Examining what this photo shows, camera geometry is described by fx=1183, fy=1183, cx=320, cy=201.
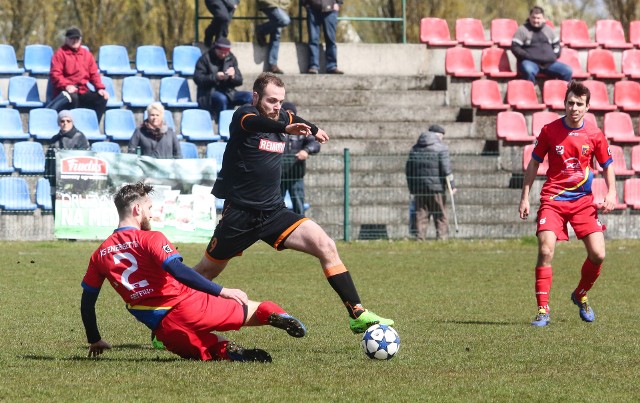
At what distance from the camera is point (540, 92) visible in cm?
2345

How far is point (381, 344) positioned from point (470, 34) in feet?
57.8

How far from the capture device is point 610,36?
25172 mm

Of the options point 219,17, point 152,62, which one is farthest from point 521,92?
point 152,62

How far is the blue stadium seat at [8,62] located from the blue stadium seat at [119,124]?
2197 millimetres

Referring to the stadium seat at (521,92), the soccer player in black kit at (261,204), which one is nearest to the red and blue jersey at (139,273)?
the soccer player in black kit at (261,204)

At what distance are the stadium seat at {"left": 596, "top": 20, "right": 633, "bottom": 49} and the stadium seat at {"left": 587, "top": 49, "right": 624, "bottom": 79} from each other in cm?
48

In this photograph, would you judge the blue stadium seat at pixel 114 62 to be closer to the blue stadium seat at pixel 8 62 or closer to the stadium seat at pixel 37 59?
the stadium seat at pixel 37 59

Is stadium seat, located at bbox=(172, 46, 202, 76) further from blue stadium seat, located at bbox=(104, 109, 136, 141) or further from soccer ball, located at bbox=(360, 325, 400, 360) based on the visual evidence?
soccer ball, located at bbox=(360, 325, 400, 360)

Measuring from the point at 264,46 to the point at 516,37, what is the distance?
486 cm

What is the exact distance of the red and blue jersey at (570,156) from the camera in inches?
394

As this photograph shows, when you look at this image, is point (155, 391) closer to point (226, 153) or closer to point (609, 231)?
point (226, 153)

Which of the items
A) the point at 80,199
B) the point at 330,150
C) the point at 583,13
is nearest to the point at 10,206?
the point at 80,199

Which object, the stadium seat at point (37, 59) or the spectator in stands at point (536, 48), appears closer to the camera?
the stadium seat at point (37, 59)

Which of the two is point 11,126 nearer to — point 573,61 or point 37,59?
point 37,59
